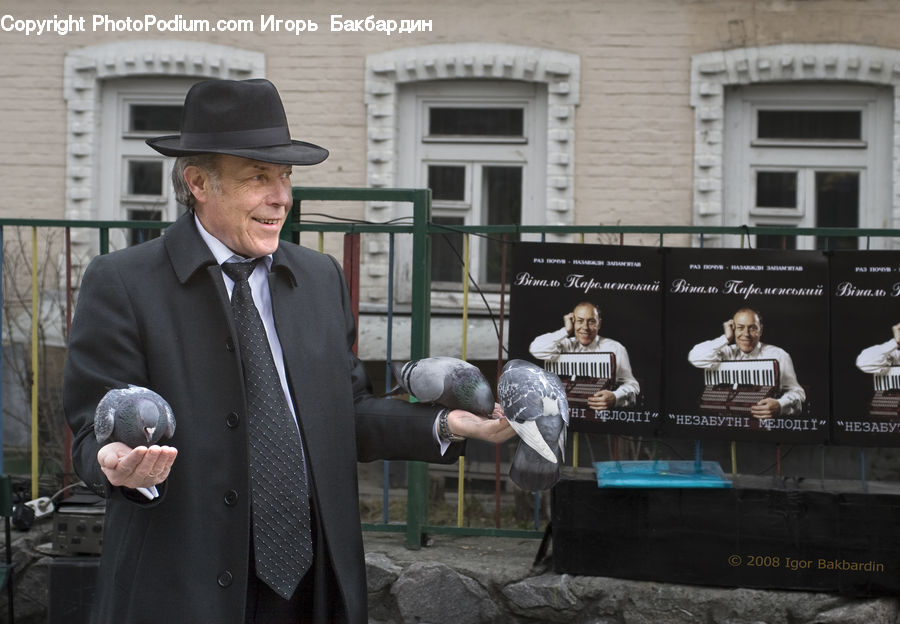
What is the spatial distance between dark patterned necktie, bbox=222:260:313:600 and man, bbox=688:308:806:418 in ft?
8.10

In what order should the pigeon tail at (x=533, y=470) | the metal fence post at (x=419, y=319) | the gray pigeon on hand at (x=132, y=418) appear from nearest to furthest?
1. the gray pigeon on hand at (x=132, y=418)
2. the pigeon tail at (x=533, y=470)
3. the metal fence post at (x=419, y=319)

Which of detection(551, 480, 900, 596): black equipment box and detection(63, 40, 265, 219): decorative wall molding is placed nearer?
detection(551, 480, 900, 596): black equipment box

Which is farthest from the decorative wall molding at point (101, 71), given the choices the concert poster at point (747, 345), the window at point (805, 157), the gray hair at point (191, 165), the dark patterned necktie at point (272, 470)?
the dark patterned necktie at point (272, 470)

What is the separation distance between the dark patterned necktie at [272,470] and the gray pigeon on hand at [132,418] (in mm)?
307

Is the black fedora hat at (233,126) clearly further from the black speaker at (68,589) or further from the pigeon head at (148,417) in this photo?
the black speaker at (68,589)

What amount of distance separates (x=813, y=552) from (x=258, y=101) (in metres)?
2.99

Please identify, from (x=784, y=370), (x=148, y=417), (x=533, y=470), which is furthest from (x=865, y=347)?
(x=148, y=417)

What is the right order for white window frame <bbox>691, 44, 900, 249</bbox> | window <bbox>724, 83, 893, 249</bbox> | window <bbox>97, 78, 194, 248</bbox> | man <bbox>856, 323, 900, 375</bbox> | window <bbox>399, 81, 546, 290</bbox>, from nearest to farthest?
man <bbox>856, 323, 900, 375</bbox>, white window frame <bbox>691, 44, 900, 249</bbox>, window <bbox>724, 83, 893, 249</bbox>, window <bbox>399, 81, 546, 290</bbox>, window <bbox>97, 78, 194, 248</bbox>

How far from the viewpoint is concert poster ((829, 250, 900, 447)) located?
458cm

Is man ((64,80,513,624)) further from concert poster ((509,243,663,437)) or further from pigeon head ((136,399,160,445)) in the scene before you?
concert poster ((509,243,663,437))

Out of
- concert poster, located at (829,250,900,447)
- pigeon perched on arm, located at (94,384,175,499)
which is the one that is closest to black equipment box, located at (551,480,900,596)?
concert poster, located at (829,250,900,447)

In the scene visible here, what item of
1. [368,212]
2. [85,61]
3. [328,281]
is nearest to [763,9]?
[368,212]

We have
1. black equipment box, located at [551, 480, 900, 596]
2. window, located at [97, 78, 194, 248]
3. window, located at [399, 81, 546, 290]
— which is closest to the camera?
black equipment box, located at [551, 480, 900, 596]

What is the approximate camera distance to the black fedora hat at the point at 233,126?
8.63 feet
